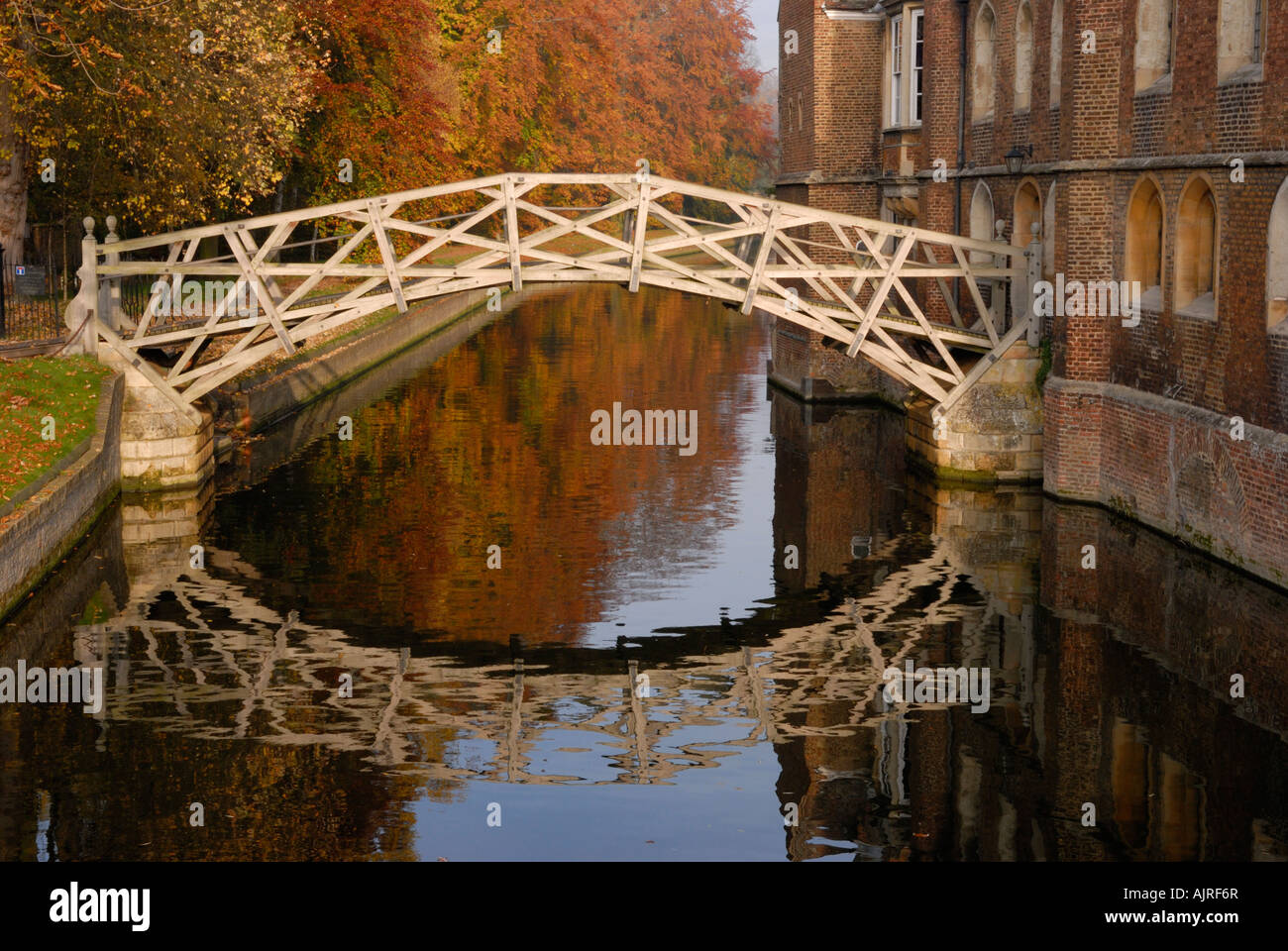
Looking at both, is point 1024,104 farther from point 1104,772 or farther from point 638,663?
point 1104,772

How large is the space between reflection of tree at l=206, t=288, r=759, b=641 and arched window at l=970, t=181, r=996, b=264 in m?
4.92

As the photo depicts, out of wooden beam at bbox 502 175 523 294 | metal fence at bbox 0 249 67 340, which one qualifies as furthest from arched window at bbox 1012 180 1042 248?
metal fence at bbox 0 249 67 340

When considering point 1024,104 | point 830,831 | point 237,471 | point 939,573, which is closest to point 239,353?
point 237,471

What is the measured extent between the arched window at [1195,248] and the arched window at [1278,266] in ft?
6.65

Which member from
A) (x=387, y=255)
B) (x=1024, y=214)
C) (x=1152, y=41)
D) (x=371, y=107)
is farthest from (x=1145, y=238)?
(x=371, y=107)

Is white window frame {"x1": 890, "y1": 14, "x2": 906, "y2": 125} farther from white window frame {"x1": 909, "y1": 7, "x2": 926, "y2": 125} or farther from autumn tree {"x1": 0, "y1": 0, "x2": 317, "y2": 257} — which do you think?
autumn tree {"x1": 0, "y1": 0, "x2": 317, "y2": 257}

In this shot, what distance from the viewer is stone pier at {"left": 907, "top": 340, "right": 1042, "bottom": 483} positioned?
23609 mm

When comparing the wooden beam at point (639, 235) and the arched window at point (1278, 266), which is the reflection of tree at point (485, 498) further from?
the arched window at point (1278, 266)

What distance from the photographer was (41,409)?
20078mm

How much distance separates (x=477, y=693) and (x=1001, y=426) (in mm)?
11659

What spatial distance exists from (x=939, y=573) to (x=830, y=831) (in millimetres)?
8200

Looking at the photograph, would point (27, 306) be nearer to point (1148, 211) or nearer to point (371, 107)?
point (371, 107)

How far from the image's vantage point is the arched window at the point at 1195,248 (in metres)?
19.5

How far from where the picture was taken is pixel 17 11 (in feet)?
68.3
